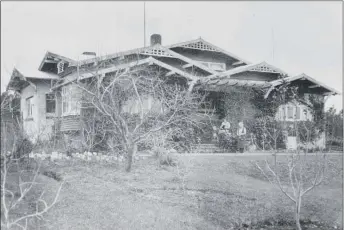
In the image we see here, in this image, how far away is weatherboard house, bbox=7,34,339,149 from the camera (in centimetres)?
1764

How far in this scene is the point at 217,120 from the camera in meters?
20.0

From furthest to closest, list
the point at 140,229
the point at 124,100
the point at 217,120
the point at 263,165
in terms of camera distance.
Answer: the point at 217,120 < the point at 124,100 < the point at 263,165 < the point at 140,229

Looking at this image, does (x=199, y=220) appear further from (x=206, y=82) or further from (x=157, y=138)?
(x=206, y=82)

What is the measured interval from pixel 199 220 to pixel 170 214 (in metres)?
0.65

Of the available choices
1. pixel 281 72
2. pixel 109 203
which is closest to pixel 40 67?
pixel 281 72

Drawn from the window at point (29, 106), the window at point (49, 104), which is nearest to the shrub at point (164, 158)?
the window at point (49, 104)

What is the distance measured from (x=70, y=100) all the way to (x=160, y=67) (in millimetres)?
4219

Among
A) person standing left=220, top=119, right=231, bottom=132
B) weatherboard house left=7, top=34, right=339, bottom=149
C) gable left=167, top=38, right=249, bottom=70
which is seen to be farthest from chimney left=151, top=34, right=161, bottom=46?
person standing left=220, top=119, right=231, bottom=132

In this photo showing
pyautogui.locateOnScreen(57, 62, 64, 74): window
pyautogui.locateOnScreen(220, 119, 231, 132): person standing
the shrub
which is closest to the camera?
the shrub

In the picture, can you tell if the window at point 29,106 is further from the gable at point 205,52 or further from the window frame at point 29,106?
the gable at point 205,52

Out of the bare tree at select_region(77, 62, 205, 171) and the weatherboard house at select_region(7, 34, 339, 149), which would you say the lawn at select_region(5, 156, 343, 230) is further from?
the weatherboard house at select_region(7, 34, 339, 149)

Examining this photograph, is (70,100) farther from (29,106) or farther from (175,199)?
(175,199)

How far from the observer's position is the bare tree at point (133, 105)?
38.5ft

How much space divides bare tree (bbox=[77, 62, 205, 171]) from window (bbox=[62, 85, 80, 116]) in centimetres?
74
